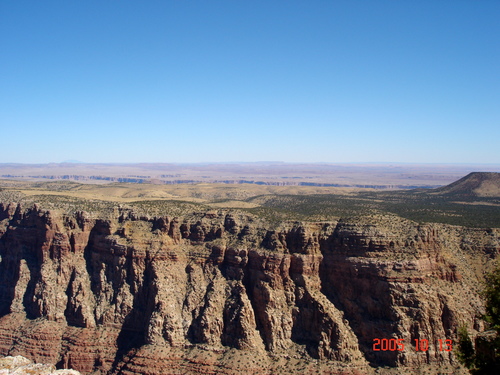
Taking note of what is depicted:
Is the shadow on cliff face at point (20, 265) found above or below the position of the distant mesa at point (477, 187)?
below

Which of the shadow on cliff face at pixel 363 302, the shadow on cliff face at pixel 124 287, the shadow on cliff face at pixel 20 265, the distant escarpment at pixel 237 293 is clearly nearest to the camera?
the shadow on cliff face at pixel 363 302

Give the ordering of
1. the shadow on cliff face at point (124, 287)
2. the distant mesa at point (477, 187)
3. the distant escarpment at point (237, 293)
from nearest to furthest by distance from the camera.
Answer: the distant escarpment at point (237, 293)
the shadow on cliff face at point (124, 287)
the distant mesa at point (477, 187)

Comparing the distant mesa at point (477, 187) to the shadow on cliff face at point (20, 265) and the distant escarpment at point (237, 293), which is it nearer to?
the distant escarpment at point (237, 293)

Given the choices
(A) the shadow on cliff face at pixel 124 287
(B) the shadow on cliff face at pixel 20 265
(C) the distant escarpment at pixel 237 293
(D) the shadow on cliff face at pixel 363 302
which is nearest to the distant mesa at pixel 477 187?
(C) the distant escarpment at pixel 237 293

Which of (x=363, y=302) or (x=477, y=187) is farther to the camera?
(x=477, y=187)

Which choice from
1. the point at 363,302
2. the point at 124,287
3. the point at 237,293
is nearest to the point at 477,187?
the point at 363,302

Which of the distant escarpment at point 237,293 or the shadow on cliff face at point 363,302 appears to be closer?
the shadow on cliff face at point 363,302

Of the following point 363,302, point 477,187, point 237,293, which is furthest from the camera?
point 477,187

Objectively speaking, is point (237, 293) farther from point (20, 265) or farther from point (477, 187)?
point (477, 187)
